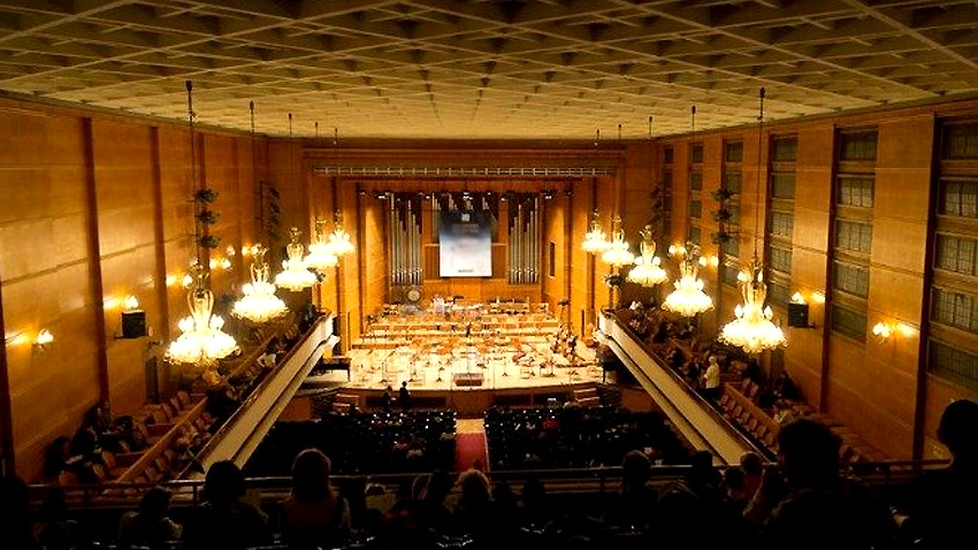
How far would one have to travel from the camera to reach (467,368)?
22406mm

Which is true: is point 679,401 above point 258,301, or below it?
below

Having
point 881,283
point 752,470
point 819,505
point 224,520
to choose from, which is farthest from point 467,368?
point 819,505

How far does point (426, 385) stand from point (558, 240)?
8.72 m

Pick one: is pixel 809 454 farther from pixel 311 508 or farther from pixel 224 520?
pixel 224 520

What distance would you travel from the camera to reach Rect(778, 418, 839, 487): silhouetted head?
3352mm

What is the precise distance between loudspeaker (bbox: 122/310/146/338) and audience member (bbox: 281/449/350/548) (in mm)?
9123

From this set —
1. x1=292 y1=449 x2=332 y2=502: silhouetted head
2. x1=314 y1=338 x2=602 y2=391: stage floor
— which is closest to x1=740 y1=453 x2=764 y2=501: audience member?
x1=292 y1=449 x2=332 y2=502: silhouetted head

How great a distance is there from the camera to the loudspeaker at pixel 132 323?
41.3 feet

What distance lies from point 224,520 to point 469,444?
588 inches

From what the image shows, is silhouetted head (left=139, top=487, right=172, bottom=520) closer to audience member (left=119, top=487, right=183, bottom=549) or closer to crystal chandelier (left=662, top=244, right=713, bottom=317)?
audience member (left=119, top=487, right=183, bottom=549)

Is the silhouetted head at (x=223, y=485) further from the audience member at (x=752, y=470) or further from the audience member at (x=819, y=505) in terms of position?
the audience member at (x=752, y=470)

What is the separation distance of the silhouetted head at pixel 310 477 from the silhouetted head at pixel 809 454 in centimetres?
239

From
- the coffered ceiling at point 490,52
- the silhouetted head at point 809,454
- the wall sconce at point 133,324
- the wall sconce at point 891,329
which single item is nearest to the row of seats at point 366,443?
the wall sconce at point 133,324

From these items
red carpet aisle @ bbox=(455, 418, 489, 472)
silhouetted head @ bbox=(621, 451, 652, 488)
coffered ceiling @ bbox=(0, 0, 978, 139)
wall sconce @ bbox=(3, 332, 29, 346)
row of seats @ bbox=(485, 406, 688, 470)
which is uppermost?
coffered ceiling @ bbox=(0, 0, 978, 139)
